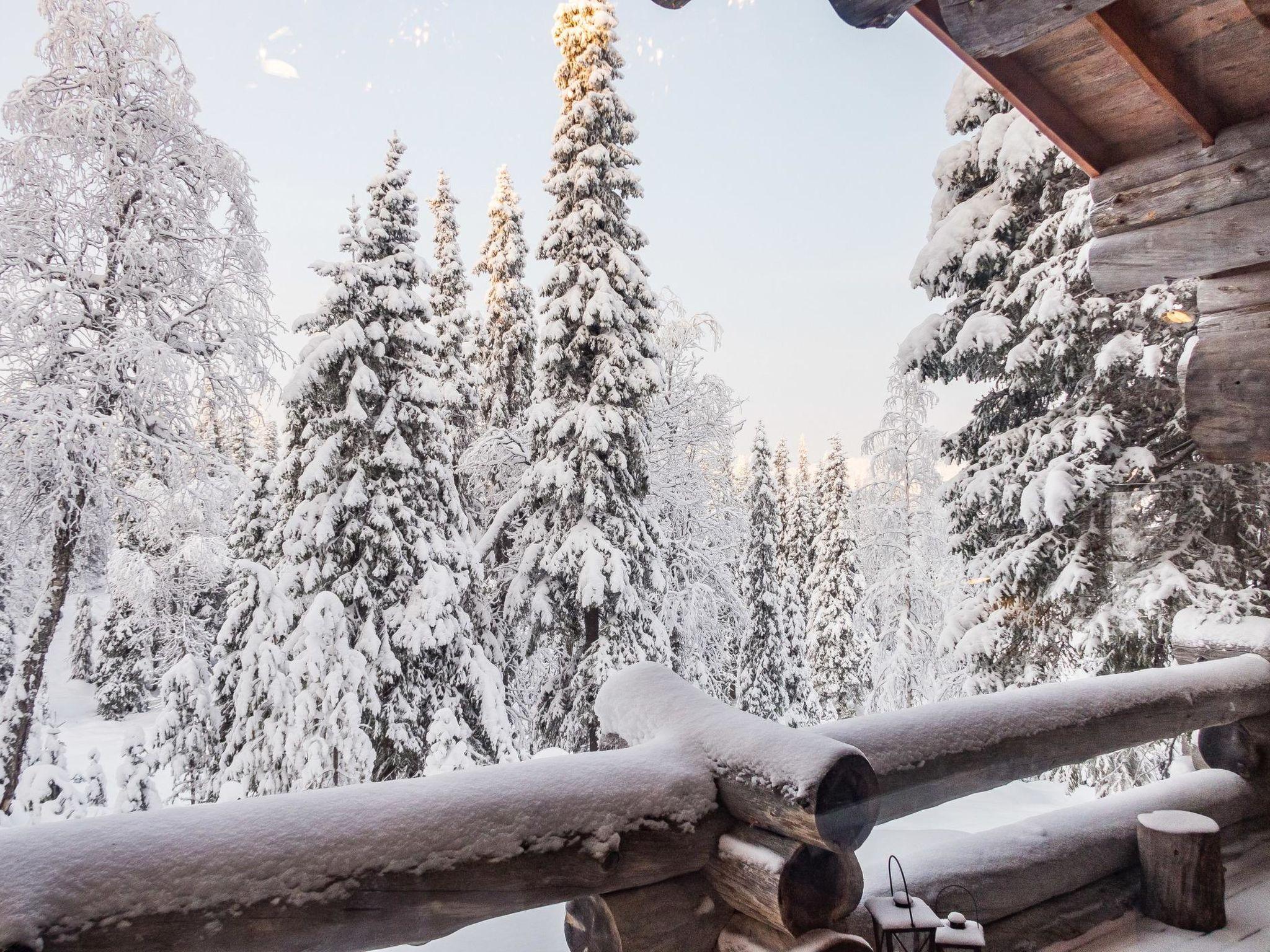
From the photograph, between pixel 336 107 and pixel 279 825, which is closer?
pixel 279 825

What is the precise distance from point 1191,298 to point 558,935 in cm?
651

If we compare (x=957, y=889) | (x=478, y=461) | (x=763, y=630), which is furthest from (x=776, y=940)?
(x=763, y=630)

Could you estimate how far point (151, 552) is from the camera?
1016 cm

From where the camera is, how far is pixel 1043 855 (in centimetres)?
282

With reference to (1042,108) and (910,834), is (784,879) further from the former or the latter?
(910,834)

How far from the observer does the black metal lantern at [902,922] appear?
6.64ft

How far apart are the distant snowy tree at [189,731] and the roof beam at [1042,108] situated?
466 inches

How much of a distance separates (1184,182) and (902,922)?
2.78 m

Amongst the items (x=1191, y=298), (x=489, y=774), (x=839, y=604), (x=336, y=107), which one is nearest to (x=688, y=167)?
(x=336, y=107)

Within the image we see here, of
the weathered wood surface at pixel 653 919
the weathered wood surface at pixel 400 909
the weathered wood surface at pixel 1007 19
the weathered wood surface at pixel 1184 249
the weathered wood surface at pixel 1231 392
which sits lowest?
the weathered wood surface at pixel 653 919

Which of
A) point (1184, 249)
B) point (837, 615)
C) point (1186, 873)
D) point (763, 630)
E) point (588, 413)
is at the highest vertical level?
point (588, 413)

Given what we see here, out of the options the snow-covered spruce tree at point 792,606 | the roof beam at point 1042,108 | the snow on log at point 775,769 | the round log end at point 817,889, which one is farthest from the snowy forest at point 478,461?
the snow on log at point 775,769

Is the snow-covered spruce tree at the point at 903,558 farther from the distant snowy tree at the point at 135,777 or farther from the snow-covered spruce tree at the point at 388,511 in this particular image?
the distant snowy tree at the point at 135,777

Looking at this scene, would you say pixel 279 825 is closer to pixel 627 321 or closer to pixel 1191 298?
pixel 1191 298
